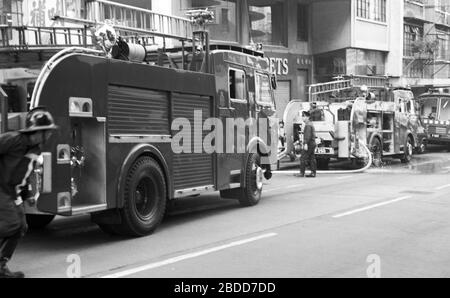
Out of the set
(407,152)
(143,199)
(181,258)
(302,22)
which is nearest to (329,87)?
(407,152)

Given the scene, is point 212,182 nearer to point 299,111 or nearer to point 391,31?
point 299,111

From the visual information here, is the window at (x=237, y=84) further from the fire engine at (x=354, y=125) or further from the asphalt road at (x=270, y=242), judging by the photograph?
the fire engine at (x=354, y=125)

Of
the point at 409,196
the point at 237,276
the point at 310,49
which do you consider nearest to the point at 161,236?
the point at 237,276

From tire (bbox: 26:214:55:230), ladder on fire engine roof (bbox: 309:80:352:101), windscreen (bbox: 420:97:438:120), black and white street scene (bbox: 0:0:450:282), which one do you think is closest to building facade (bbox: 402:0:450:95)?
windscreen (bbox: 420:97:438:120)

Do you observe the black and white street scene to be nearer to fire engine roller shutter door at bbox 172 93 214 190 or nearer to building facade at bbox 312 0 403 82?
fire engine roller shutter door at bbox 172 93 214 190

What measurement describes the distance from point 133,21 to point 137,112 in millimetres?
1776

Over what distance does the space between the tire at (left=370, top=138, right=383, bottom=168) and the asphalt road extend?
281 inches

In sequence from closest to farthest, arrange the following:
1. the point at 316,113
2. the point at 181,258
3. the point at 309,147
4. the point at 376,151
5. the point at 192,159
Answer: the point at 181,258, the point at 192,159, the point at 309,147, the point at 316,113, the point at 376,151

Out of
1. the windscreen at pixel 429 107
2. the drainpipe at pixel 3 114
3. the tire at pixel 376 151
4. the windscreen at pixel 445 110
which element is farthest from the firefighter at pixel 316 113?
the drainpipe at pixel 3 114

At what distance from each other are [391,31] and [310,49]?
6621 millimetres

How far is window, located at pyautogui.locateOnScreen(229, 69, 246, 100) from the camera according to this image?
10.1 metres

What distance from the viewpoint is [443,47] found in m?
39.7

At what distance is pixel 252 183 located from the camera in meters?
10.8

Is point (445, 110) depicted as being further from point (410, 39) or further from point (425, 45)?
point (410, 39)
